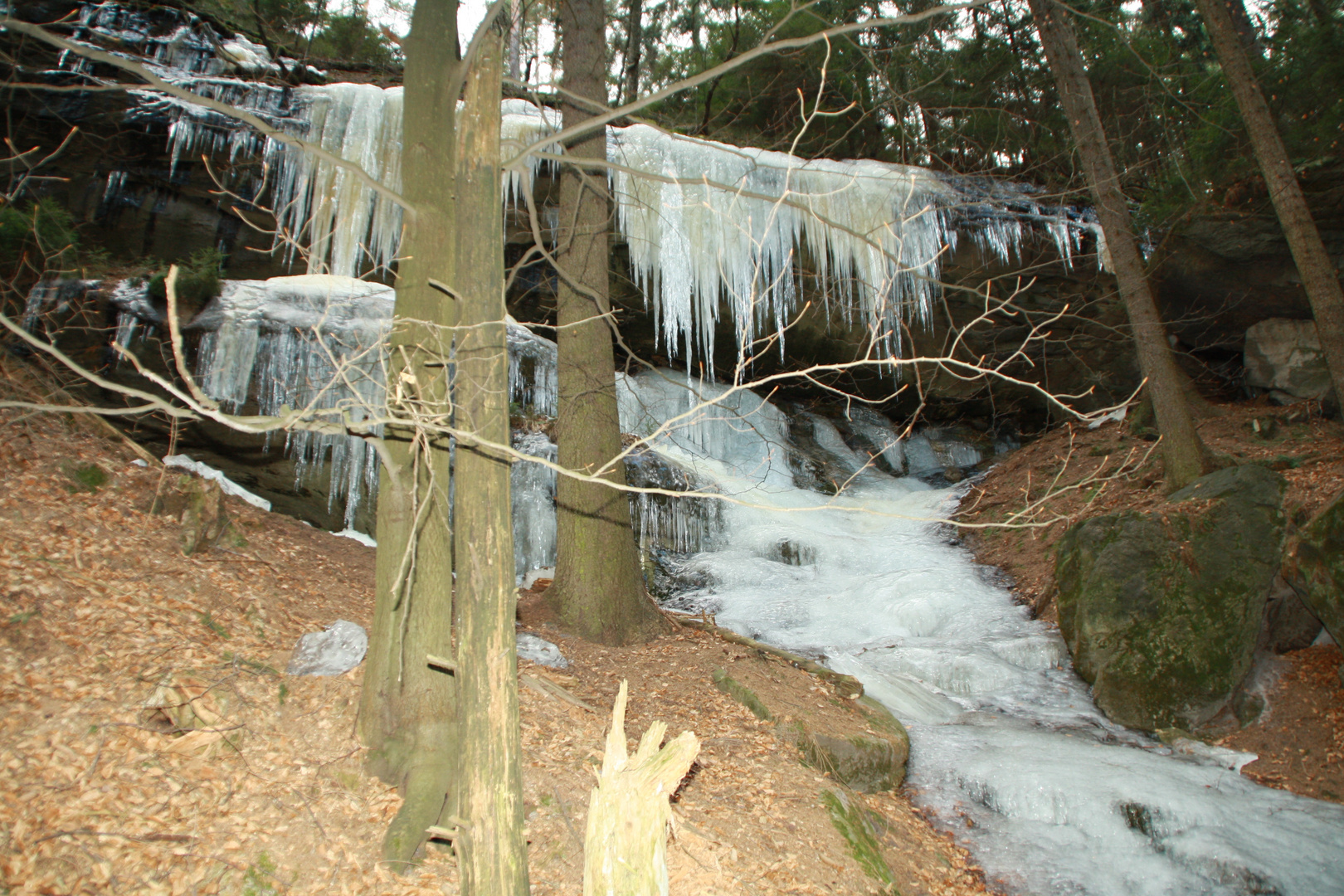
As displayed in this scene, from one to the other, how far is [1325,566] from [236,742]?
7352mm

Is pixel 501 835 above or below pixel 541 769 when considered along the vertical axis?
above

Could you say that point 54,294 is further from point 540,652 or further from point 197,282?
point 540,652

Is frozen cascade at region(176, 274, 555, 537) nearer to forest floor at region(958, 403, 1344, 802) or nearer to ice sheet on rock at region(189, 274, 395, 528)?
ice sheet on rock at region(189, 274, 395, 528)

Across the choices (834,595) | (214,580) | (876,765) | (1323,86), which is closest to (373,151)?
(214,580)

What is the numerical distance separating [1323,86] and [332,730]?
12.9 metres

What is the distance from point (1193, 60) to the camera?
12906 mm

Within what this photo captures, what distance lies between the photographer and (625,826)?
269cm

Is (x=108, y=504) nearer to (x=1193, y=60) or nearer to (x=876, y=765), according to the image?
(x=876, y=765)

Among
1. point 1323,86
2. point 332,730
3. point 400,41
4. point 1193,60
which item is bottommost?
point 332,730

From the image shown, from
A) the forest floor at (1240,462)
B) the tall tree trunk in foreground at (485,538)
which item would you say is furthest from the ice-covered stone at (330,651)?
the forest floor at (1240,462)

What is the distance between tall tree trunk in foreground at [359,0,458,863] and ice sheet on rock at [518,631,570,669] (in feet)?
4.77

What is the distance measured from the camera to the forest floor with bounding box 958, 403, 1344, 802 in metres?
5.18

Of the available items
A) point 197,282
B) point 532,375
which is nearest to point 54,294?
point 197,282

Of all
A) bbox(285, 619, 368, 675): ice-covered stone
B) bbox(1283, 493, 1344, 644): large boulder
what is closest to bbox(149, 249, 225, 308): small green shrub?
bbox(285, 619, 368, 675): ice-covered stone
